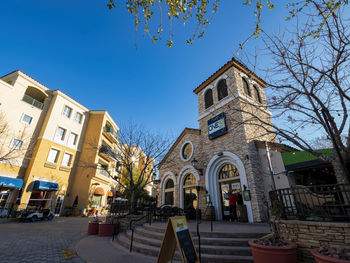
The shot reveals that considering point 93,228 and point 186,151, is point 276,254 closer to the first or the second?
point 93,228

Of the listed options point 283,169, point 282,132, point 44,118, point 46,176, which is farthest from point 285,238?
point 44,118

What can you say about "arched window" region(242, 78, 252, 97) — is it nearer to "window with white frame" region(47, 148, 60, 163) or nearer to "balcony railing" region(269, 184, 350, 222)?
"balcony railing" region(269, 184, 350, 222)

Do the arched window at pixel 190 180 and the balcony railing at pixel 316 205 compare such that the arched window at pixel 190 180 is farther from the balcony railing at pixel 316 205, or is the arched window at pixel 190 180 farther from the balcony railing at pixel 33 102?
the balcony railing at pixel 33 102

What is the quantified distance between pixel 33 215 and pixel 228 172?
49.7 ft

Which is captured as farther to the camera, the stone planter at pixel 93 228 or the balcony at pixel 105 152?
the balcony at pixel 105 152

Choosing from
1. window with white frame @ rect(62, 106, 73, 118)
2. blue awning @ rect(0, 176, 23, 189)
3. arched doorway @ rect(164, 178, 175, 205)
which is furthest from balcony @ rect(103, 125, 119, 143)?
arched doorway @ rect(164, 178, 175, 205)

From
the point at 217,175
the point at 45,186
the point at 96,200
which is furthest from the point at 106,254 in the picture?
the point at 96,200

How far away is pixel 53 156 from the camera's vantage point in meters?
18.6

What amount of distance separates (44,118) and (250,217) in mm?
21996

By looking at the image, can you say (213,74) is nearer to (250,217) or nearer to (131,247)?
(250,217)

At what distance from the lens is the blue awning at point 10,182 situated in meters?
14.0

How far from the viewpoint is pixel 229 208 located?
1066cm

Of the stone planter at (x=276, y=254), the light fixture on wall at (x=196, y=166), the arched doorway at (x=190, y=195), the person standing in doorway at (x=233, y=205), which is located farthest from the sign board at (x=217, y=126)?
the stone planter at (x=276, y=254)

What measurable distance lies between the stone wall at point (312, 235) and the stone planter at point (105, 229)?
7841 millimetres
